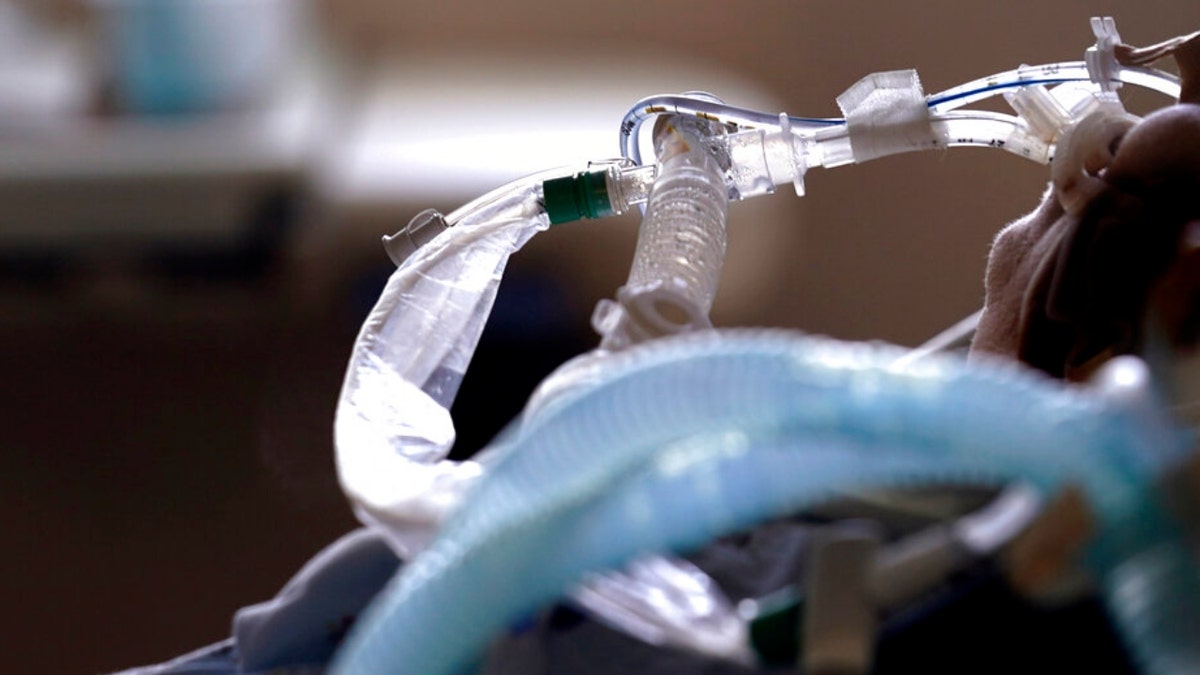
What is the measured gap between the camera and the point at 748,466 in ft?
1.29

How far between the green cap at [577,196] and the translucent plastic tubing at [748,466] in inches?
12.9

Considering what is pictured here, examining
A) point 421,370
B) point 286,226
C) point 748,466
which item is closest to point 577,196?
point 421,370

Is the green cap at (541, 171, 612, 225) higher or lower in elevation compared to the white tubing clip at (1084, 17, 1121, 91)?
lower

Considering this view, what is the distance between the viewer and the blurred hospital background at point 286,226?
6.62 ft

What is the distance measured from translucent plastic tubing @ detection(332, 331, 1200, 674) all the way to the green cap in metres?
0.33

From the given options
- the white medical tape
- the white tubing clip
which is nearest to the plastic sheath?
the white medical tape

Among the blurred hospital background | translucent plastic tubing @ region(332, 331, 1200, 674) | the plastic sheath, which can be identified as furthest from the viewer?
the blurred hospital background

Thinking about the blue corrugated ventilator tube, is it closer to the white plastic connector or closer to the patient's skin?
the patient's skin

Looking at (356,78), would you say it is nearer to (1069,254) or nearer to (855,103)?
(855,103)

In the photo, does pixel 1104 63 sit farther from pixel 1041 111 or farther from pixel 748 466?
pixel 748 466

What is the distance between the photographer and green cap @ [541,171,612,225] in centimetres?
74

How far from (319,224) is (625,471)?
5.92 feet

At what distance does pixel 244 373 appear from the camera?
225 cm

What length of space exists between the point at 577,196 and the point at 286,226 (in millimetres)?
1486
